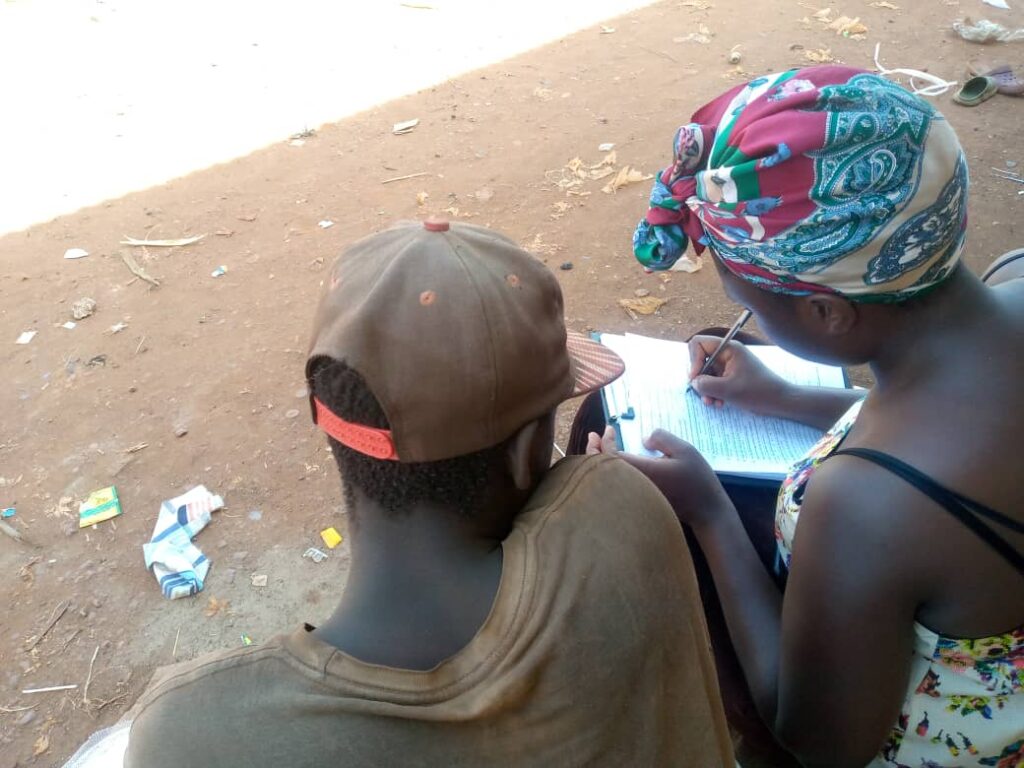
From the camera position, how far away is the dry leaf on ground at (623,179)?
4.33m

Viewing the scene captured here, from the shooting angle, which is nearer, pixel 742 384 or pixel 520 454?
pixel 520 454

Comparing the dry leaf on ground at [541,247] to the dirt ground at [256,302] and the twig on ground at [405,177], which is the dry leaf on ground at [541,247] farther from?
the twig on ground at [405,177]

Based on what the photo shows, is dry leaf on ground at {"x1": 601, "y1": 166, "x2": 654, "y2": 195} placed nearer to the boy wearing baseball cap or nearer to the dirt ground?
the dirt ground

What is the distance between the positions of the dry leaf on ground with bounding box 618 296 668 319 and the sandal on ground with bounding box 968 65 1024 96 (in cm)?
320

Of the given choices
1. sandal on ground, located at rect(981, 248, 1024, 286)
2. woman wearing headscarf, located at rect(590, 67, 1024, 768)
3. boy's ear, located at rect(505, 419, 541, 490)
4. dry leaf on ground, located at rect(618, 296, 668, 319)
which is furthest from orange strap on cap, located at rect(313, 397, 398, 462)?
dry leaf on ground, located at rect(618, 296, 668, 319)

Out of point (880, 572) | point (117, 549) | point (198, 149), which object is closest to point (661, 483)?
point (880, 572)

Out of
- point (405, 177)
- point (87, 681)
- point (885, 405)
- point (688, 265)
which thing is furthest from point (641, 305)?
point (87, 681)

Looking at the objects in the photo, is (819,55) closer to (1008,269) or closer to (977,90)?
(977,90)

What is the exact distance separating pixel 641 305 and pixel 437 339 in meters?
2.58

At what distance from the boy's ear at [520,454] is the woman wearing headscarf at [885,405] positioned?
51 centimetres

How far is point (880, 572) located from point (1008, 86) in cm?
505

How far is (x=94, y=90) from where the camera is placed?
5.78 metres

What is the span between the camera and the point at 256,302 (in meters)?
3.75

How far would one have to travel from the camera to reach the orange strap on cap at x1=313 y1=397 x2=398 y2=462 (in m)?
1.10
